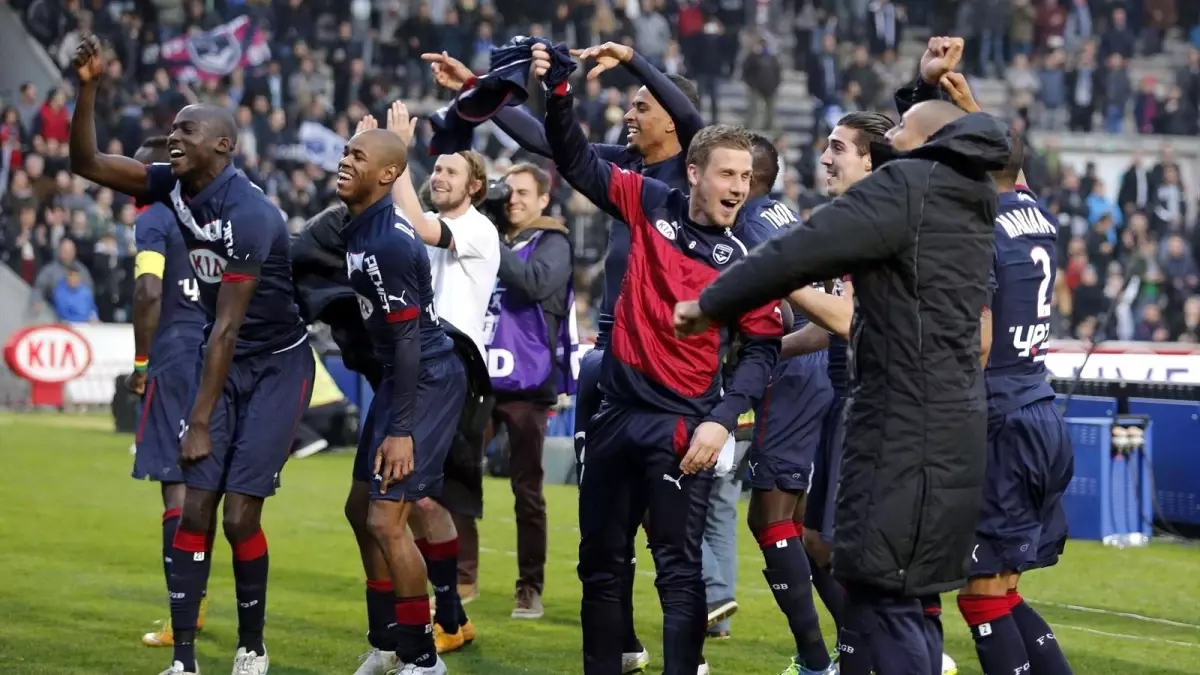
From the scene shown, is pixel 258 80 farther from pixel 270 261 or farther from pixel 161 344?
pixel 270 261

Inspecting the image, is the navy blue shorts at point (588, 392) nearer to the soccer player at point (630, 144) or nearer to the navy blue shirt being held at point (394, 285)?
the soccer player at point (630, 144)

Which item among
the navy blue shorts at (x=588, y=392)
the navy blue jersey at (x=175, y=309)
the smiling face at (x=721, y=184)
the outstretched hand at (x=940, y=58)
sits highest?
the outstretched hand at (x=940, y=58)

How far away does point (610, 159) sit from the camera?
7875mm

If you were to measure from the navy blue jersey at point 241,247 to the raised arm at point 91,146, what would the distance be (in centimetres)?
7

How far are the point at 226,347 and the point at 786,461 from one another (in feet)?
7.83

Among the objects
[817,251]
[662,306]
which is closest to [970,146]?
[817,251]

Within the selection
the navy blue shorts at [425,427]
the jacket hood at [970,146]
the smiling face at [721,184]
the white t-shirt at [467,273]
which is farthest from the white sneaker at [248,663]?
the jacket hood at [970,146]

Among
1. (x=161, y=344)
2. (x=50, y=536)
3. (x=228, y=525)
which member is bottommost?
(x=50, y=536)

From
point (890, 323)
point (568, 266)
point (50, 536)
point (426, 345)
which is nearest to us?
point (890, 323)

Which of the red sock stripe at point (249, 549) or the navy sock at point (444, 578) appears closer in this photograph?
the red sock stripe at point (249, 549)

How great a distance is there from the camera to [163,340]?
895cm

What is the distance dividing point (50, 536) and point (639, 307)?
6.86 meters

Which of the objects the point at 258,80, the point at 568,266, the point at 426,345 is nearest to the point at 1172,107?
the point at 258,80

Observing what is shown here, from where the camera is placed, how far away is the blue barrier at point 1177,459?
1289 cm
